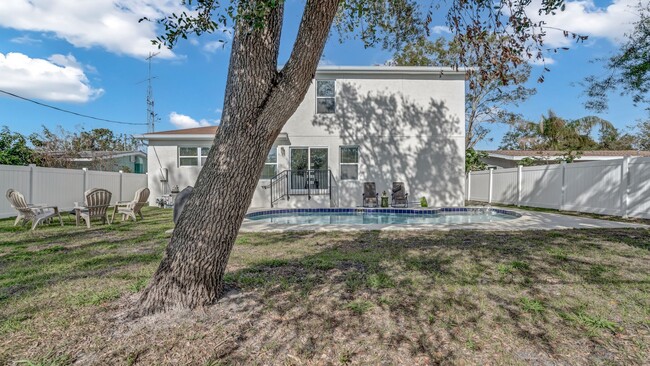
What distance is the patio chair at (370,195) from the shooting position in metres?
13.7

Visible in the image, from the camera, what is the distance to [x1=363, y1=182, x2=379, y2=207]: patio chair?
45.0 feet

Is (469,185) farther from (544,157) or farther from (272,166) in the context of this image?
(272,166)

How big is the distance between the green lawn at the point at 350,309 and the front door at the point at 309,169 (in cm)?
882

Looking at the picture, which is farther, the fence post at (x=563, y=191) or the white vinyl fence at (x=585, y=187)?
the fence post at (x=563, y=191)

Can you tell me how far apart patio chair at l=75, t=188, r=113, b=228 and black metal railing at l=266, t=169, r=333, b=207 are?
6420 mm

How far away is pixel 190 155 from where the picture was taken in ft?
48.4

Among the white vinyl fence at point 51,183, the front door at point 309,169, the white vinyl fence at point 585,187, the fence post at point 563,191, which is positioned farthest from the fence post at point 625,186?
the white vinyl fence at point 51,183

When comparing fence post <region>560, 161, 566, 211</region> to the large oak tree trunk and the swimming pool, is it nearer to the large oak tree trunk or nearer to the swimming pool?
the swimming pool

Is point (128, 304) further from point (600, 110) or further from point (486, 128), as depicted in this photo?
point (486, 128)

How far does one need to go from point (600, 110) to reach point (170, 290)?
17926 millimetres

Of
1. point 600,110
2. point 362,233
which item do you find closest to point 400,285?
point 362,233

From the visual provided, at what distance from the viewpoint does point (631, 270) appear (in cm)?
412

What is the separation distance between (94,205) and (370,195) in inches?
374

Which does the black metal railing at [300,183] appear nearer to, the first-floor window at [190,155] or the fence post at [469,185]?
the first-floor window at [190,155]
